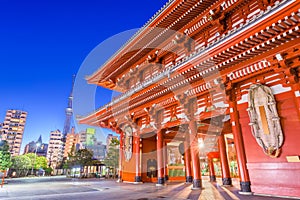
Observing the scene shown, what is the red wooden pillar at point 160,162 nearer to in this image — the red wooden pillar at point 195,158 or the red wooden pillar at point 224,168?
the red wooden pillar at point 195,158

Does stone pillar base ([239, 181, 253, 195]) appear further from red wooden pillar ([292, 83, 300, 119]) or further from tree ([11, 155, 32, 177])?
tree ([11, 155, 32, 177])

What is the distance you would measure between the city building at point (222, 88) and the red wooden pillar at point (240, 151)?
33 mm

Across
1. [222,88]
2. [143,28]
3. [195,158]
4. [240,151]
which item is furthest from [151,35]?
[240,151]

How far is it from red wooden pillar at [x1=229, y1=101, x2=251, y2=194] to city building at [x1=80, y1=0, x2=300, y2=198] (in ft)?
0.11

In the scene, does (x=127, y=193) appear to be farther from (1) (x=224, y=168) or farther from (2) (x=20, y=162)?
(2) (x=20, y=162)

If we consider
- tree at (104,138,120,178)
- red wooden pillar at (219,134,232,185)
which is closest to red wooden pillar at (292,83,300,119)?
red wooden pillar at (219,134,232,185)

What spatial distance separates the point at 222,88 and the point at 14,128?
102 m

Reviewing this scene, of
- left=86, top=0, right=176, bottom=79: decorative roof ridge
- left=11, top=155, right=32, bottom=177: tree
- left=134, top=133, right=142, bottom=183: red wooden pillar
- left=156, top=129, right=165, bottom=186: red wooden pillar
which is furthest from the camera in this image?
left=11, top=155, right=32, bottom=177: tree

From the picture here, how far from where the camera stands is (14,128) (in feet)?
278

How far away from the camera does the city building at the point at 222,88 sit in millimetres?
5539

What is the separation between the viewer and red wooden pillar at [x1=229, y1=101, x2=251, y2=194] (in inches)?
254

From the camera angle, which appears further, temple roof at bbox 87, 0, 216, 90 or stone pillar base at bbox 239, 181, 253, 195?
temple roof at bbox 87, 0, 216, 90

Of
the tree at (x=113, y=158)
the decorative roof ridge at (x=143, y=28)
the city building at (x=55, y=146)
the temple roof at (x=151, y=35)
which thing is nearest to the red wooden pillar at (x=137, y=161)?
the temple roof at (x=151, y=35)

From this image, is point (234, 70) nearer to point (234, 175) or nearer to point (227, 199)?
point (227, 199)
